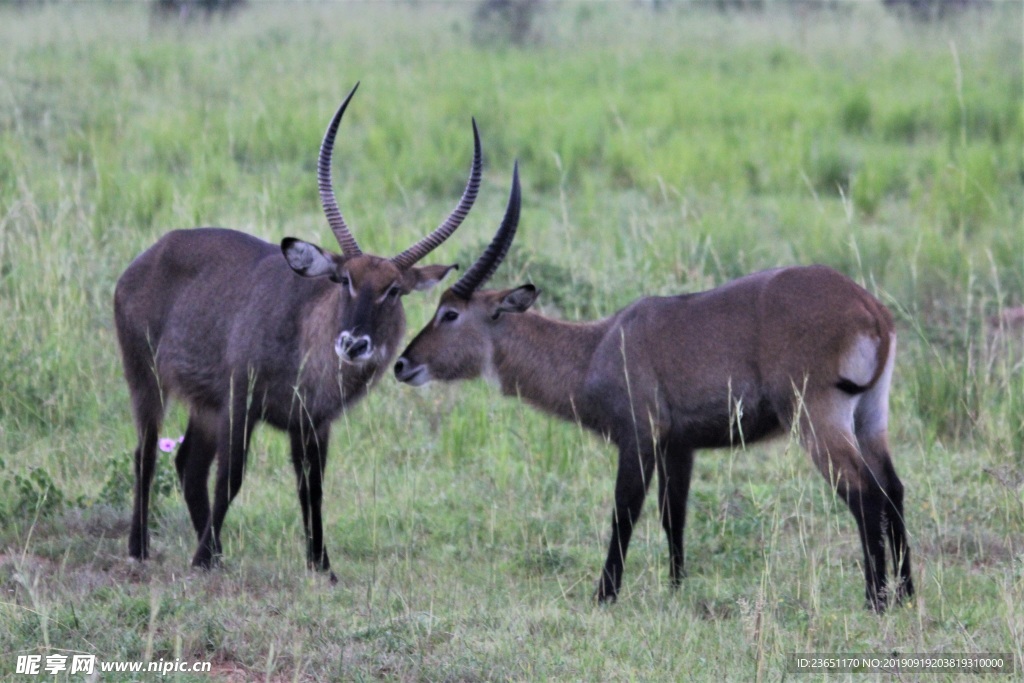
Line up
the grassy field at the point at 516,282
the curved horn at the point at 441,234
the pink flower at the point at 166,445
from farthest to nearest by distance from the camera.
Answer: the pink flower at the point at 166,445 → the curved horn at the point at 441,234 → the grassy field at the point at 516,282

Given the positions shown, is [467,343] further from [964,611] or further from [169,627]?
[964,611]

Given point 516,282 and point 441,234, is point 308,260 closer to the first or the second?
point 441,234

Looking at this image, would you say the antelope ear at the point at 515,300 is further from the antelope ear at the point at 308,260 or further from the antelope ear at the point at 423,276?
the antelope ear at the point at 308,260

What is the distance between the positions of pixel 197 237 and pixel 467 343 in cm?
121

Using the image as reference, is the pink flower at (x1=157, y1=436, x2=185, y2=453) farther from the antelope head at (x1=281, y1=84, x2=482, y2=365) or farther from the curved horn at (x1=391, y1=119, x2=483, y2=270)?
the curved horn at (x1=391, y1=119, x2=483, y2=270)

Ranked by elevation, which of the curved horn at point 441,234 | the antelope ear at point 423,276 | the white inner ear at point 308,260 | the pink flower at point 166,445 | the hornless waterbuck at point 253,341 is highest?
the curved horn at point 441,234

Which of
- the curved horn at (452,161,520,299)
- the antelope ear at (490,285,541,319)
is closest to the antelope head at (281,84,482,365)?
the curved horn at (452,161,520,299)

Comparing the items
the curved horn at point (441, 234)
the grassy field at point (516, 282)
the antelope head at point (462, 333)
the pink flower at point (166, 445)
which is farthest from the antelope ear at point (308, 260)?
the pink flower at point (166, 445)

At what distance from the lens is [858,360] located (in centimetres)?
471

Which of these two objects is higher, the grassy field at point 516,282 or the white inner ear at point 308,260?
the white inner ear at point 308,260

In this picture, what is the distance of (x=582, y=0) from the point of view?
1928 centimetres

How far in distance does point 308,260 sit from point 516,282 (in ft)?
7.74

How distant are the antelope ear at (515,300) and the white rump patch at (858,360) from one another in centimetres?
120

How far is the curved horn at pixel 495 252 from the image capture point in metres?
4.91
